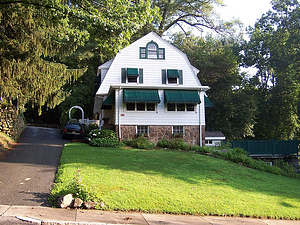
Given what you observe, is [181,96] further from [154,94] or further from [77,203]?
[77,203]

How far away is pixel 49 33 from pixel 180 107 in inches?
477

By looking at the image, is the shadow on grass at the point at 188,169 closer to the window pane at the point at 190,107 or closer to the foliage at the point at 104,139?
the foliage at the point at 104,139

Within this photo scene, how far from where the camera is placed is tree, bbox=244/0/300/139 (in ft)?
119

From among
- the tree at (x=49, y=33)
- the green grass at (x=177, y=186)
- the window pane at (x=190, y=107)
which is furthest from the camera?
the window pane at (x=190, y=107)

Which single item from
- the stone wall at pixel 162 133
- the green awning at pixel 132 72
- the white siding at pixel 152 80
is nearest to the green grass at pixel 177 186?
the stone wall at pixel 162 133

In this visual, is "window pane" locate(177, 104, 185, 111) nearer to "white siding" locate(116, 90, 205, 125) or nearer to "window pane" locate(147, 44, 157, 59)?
"white siding" locate(116, 90, 205, 125)

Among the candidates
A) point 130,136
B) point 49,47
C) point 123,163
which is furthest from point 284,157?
point 49,47

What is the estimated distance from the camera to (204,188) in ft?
32.3

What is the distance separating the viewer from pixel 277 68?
3791 cm

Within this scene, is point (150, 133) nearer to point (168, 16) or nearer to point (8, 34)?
point (8, 34)

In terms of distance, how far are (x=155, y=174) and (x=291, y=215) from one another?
16.0 feet

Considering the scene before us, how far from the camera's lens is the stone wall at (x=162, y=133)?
21422 mm

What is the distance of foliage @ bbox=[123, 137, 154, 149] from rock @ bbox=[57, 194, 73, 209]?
12.1 m

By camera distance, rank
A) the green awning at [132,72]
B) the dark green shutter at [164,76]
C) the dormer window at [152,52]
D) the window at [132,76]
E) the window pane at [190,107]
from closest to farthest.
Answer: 1. the window pane at [190,107]
2. the green awning at [132,72]
3. the window at [132,76]
4. the dark green shutter at [164,76]
5. the dormer window at [152,52]
